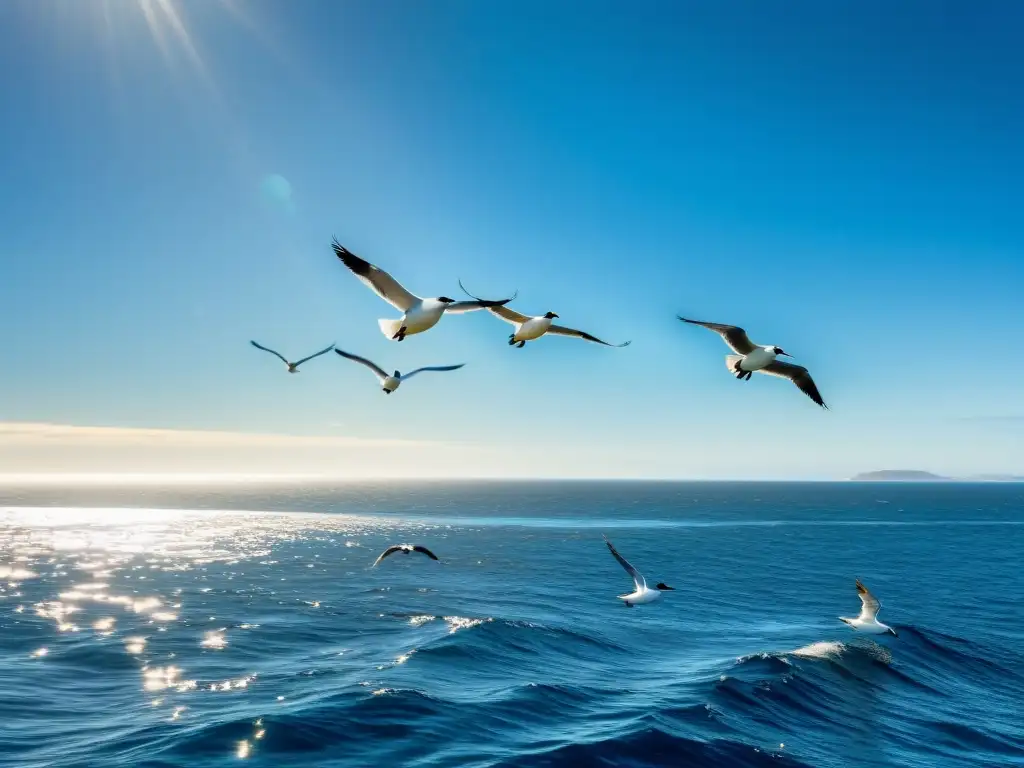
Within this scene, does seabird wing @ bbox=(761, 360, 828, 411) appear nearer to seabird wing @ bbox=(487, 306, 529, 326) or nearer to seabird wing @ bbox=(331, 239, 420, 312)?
seabird wing @ bbox=(487, 306, 529, 326)

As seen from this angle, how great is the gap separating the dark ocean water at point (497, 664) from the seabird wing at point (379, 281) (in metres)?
17.9

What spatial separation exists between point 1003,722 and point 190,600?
197 feet

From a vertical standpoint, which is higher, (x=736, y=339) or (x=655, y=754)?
(x=736, y=339)

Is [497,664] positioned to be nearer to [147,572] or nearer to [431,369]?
[431,369]

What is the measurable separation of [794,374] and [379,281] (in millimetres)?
13092

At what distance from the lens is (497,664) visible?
40.9 meters

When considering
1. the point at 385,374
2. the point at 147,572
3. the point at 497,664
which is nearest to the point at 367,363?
the point at 385,374

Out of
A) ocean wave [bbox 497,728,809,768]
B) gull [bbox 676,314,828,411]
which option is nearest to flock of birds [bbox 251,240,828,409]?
gull [bbox 676,314,828,411]

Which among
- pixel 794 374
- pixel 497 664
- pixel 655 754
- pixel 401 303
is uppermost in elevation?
pixel 401 303

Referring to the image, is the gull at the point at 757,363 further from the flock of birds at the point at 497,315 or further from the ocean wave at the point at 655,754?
the ocean wave at the point at 655,754

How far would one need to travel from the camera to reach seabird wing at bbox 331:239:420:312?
61.8ft

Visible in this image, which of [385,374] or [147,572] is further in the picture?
[147,572]

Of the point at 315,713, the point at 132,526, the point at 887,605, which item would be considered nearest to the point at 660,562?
the point at 887,605

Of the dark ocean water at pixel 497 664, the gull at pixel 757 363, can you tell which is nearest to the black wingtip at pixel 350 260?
the gull at pixel 757 363
